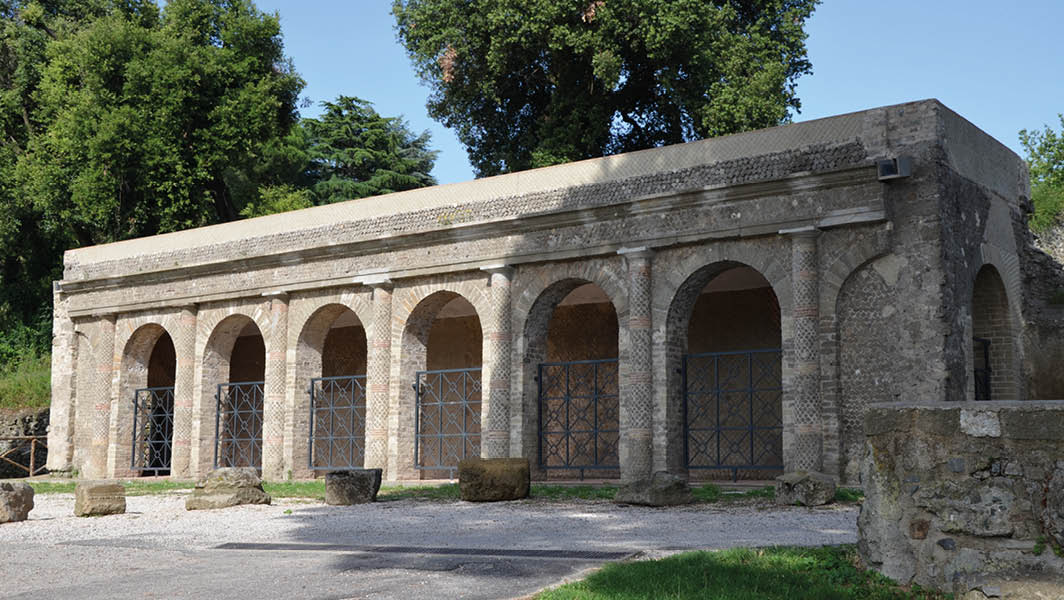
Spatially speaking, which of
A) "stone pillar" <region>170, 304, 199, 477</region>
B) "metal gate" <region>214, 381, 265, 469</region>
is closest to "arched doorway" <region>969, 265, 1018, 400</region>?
"metal gate" <region>214, 381, 265, 469</region>

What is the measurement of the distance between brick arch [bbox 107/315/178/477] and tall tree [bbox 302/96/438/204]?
1281 cm

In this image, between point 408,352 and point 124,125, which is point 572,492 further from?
point 124,125

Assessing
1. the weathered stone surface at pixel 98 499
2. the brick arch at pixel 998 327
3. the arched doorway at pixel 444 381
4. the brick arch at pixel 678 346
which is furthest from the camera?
the arched doorway at pixel 444 381

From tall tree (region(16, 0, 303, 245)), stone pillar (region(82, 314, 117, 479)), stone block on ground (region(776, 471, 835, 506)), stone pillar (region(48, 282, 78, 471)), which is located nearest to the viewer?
stone block on ground (region(776, 471, 835, 506))

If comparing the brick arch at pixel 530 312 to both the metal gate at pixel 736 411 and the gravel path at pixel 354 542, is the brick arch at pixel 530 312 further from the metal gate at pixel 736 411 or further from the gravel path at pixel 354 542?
the gravel path at pixel 354 542

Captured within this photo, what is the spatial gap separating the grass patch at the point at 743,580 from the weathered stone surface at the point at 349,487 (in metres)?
7.50

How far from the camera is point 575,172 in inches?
687

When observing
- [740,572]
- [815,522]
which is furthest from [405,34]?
[740,572]

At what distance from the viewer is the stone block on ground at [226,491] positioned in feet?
46.9

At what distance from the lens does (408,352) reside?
19406 mm

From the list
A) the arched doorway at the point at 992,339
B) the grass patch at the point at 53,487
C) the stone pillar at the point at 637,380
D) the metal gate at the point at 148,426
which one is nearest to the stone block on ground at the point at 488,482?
the stone pillar at the point at 637,380

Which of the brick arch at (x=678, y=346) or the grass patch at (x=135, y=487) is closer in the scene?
the brick arch at (x=678, y=346)

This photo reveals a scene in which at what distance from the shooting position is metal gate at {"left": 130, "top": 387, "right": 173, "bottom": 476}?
911 inches

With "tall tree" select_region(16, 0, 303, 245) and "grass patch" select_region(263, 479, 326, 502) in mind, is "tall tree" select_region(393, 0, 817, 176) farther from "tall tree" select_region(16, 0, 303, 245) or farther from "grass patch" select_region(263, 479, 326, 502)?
"grass patch" select_region(263, 479, 326, 502)
